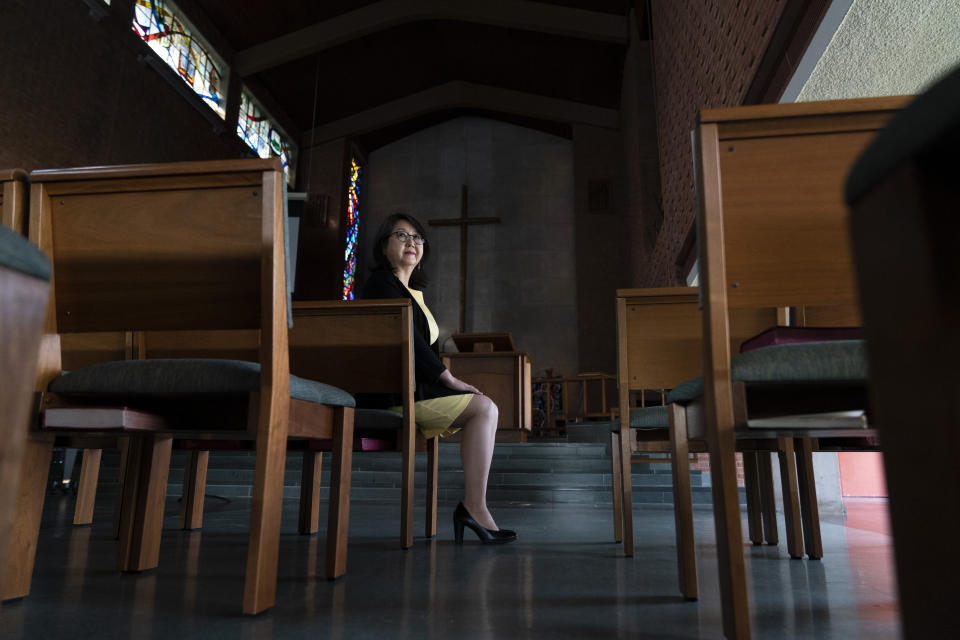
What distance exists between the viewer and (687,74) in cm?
544

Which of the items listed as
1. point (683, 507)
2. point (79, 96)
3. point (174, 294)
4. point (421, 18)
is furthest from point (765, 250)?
Answer: point (421, 18)

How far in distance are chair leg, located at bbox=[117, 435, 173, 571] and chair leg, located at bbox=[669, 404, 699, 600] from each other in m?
1.10

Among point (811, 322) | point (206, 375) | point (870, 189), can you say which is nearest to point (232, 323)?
point (206, 375)

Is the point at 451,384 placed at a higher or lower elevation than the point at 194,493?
higher

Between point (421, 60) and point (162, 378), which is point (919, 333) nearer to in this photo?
point (162, 378)

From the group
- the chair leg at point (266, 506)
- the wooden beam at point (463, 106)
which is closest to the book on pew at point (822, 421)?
the chair leg at point (266, 506)

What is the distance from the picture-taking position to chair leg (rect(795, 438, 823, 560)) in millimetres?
1899

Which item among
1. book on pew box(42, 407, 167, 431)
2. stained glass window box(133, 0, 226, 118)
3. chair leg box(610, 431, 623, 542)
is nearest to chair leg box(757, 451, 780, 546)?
chair leg box(610, 431, 623, 542)

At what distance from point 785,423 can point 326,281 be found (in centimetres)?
1019

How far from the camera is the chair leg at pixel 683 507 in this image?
1329mm

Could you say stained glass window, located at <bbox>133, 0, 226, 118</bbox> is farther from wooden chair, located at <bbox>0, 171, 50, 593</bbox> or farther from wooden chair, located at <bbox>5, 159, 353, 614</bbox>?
wooden chair, located at <bbox>0, 171, 50, 593</bbox>

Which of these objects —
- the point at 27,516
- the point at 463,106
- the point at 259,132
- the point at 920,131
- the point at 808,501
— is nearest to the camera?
the point at 920,131

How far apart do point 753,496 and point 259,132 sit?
9168 mm

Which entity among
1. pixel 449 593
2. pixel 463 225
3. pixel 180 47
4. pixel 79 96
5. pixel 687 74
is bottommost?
pixel 449 593
